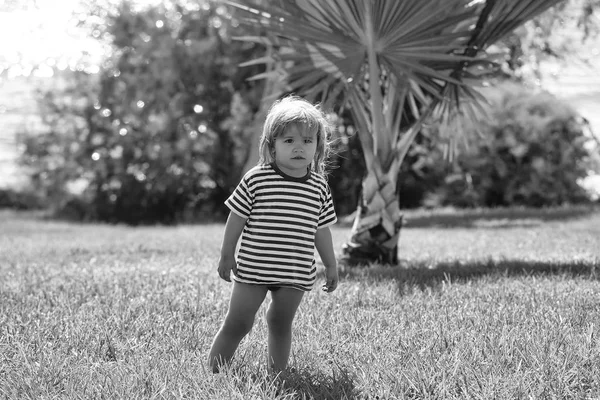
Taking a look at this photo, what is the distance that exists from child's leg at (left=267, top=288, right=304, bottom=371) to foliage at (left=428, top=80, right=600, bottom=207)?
36.3 ft

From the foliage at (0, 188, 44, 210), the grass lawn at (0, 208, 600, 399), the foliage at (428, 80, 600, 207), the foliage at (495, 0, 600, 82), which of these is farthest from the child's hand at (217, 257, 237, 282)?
the foliage at (0, 188, 44, 210)

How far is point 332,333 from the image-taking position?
144 inches

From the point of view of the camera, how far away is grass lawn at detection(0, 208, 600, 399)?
284cm

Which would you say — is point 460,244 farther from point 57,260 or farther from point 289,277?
point 289,277

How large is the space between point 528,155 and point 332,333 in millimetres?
11227

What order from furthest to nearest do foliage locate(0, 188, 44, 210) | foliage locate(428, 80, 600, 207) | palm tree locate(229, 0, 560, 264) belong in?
1. foliage locate(0, 188, 44, 210)
2. foliage locate(428, 80, 600, 207)
3. palm tree locate(229, 0, 560, 264)

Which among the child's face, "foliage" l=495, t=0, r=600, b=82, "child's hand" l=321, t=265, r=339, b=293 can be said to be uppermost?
"foliage" l=495, t=0, r=600, b=82

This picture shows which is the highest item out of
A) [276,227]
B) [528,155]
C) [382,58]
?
[382,58]

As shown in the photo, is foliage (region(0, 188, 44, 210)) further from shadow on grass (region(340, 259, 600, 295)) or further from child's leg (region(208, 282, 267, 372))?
child's leg (region(208, 282, 267, 372))

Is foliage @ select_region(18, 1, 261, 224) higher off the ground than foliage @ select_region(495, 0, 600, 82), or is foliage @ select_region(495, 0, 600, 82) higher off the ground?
foliage @ select_region(495, 0, 600, 82)

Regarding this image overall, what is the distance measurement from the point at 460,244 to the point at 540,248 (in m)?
0.94

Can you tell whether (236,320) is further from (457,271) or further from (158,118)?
(158,118)

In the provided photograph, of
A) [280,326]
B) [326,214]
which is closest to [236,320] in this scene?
[280,326]

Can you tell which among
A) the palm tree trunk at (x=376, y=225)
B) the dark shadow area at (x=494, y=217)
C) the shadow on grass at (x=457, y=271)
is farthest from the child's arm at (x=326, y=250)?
the dark shadow area at (x=494, y=217)
